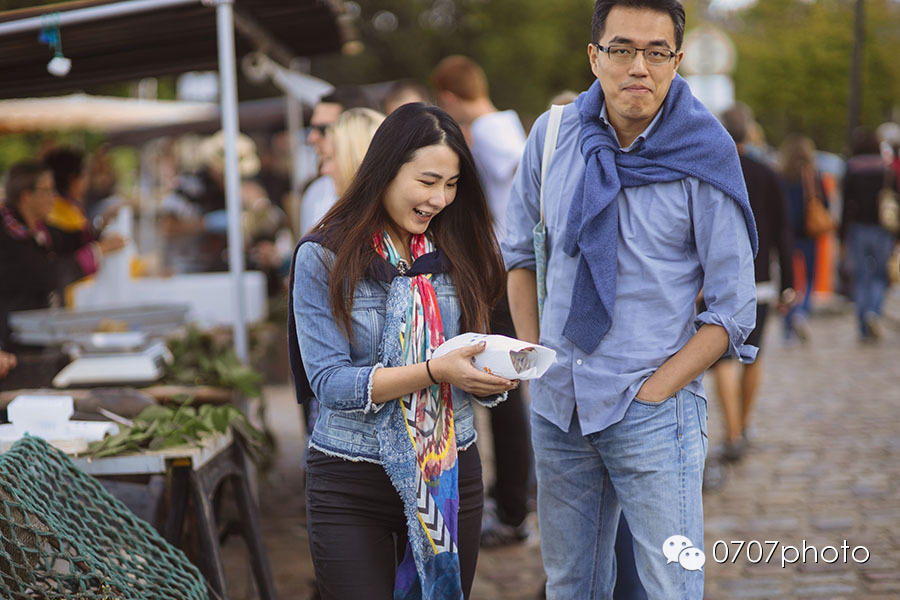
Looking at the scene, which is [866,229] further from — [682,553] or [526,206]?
[682,553]

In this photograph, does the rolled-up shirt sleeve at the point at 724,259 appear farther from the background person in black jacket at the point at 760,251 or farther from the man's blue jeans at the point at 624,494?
the background person in black jacket at the point at 760,251

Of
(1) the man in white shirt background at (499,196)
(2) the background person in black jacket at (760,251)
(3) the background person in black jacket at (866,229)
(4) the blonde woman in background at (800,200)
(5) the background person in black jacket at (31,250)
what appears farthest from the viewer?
(4) the blonde woman in background at (800,200)

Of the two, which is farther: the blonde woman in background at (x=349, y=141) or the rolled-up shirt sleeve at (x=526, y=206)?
the blonde woman in background at (x=349, y=141)

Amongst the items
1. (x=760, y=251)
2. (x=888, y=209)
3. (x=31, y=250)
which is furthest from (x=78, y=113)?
(x=888, y=209)

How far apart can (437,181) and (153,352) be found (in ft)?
8.07

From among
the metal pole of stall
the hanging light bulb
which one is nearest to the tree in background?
the metal pole of stall

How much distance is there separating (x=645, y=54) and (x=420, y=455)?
1202mm

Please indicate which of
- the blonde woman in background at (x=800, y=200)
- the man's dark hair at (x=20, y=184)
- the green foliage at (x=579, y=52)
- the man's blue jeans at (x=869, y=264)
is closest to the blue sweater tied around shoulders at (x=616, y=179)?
the man's dark hair at (x=20, y=184)

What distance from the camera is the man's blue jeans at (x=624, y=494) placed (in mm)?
2752

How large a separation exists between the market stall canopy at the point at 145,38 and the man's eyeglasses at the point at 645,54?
241 centimetres

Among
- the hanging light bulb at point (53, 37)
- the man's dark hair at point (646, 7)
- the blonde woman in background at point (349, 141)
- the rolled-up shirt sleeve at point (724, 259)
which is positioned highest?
the hanging light bulb at point (53, 37)

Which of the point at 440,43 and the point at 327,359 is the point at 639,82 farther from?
the point at 440,43

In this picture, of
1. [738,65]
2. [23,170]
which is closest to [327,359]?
[23,170]

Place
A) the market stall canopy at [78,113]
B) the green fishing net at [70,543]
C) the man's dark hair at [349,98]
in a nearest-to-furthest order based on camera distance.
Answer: the green fishing net at [70,543] → the man's dark hair at [349,98] → the market stall canopy at [78,113]
